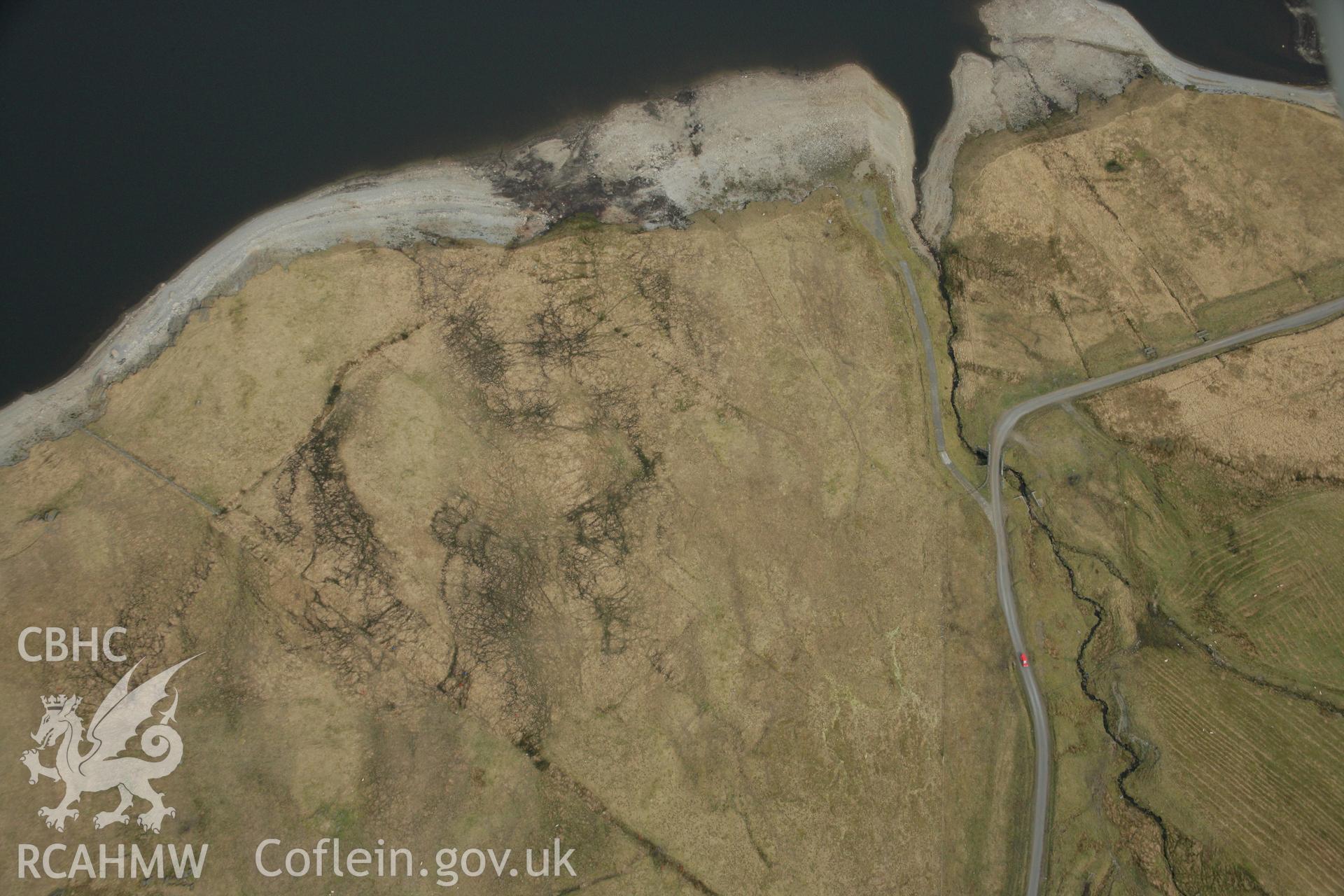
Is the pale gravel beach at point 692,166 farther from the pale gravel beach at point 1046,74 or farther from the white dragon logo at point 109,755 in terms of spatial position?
the white dragon logo at point 109,755

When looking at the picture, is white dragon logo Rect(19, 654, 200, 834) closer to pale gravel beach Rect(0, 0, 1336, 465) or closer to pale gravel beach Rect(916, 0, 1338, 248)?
pale gravel beach Rect(0, 0, 1336, 465)

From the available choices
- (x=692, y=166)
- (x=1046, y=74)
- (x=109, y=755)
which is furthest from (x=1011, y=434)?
(x=109, y=755)

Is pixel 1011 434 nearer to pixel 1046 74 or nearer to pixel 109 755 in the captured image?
pixel 1046 74

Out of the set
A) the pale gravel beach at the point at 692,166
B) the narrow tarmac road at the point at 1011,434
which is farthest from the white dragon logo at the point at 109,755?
the narrow tarmac road at the point at 1011,434

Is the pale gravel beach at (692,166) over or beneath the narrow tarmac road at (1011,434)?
over

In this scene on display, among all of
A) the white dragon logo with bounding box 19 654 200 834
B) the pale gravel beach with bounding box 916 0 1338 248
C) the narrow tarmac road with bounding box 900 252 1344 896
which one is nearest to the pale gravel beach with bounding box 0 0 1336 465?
the pale gravel beach with bounding box 916 0 1338 248

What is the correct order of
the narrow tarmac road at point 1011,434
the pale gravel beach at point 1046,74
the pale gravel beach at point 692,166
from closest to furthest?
the narrow tarmac road at point 1011,434 < the pale gravel beach at point 692,166 < the pale gravel beach at point 1046,74
